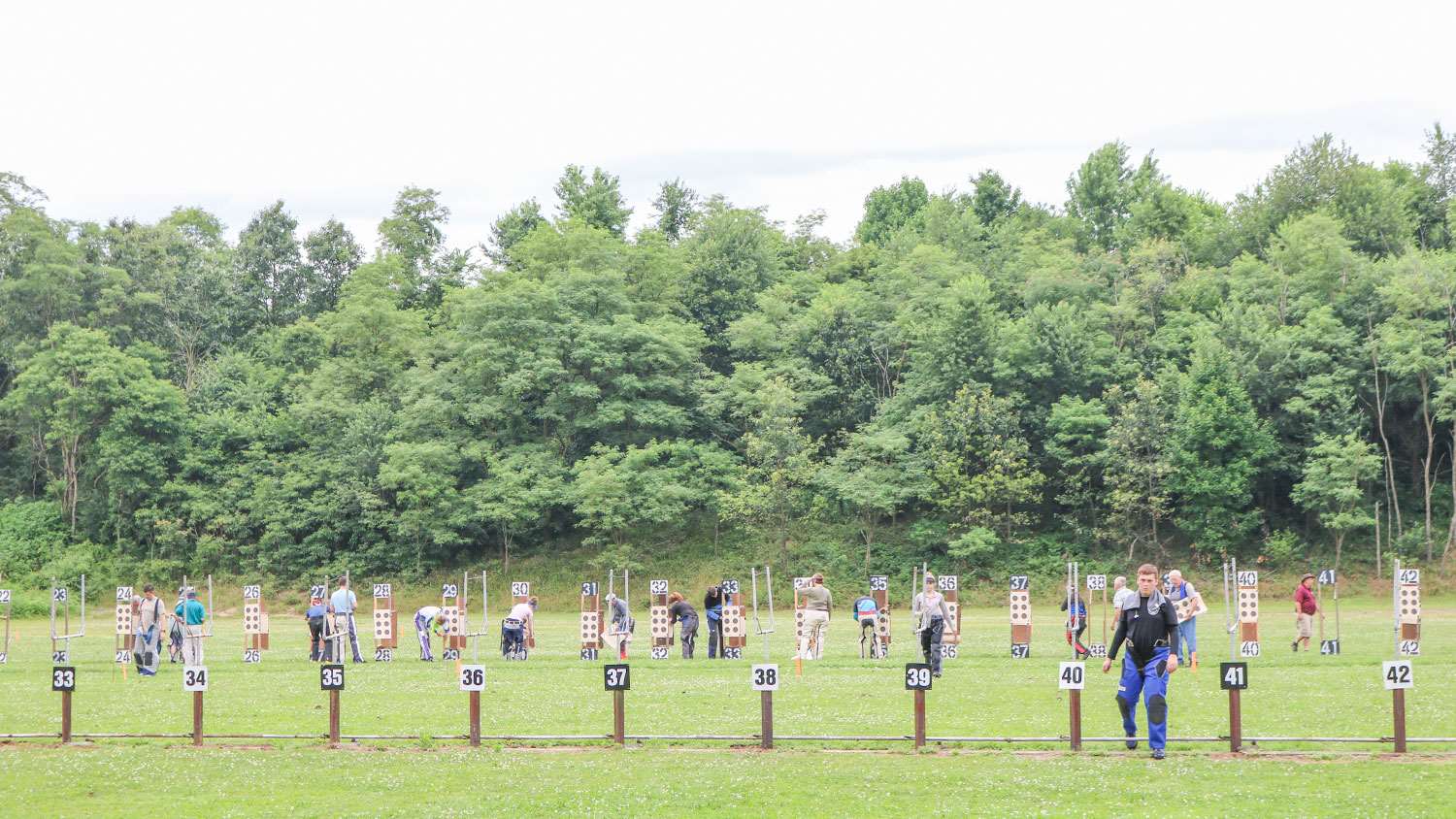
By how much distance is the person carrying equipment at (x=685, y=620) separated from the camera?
3350 centimetres

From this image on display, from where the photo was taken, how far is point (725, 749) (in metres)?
17.0

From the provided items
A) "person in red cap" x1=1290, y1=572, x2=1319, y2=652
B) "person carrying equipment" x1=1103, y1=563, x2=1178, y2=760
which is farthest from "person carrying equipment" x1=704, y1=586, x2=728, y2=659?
"person carrying equipment" x1=1103, y1=563, x2=1178, y2=760

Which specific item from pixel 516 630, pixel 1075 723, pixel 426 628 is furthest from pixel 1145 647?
pixel 426 628

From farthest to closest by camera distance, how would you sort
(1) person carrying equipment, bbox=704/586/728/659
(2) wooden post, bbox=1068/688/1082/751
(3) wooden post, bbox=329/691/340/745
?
1. (1) person carrying equipment, bbox=704/586/728/659
2. (3) wooden post, bbox=329/691/340/745
3. (2) wooden post, bbox=1068/688/1082/751

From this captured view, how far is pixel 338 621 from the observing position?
104 ft

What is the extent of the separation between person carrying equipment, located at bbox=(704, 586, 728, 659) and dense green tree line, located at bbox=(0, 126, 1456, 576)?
99.3ft

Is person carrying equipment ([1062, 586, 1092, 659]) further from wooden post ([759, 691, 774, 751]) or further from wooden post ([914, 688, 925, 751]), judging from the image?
wooden post ([759, 691, 774, 751])

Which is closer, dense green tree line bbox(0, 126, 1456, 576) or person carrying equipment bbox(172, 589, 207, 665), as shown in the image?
person carrying equipment bbox(172, 589, 207, 665)

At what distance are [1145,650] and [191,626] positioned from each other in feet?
69.8

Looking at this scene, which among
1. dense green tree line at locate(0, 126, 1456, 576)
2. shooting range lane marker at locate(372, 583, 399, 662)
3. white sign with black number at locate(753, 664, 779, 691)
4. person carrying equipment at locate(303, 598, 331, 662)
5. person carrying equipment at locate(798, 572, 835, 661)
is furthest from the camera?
dense green tree line at locate(0, 126, 1456, 576)

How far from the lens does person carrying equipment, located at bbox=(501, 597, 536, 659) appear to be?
3309 cm

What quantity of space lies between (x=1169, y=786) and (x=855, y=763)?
334 centimetres

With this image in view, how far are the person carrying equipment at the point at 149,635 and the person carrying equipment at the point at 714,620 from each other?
11.5 m

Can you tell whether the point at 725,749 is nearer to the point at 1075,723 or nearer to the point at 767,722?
the point at 767,722
